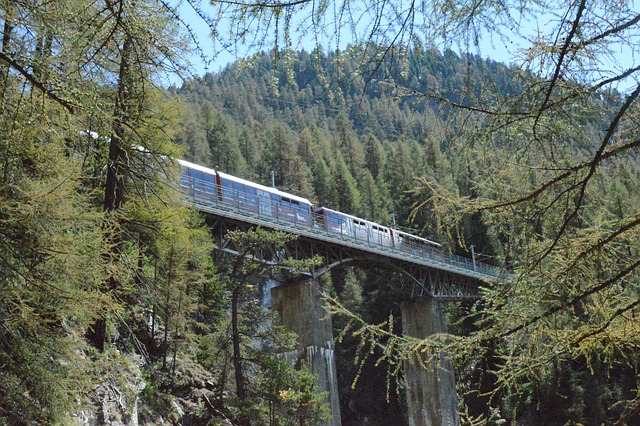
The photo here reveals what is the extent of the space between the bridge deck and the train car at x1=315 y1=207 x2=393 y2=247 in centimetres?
41

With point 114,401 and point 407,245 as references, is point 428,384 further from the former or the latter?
point 114,401

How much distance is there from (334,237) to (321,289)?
174 inches

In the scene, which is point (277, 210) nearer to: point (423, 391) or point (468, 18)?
point (423, 391)

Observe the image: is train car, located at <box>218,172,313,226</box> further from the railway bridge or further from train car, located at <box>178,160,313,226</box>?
the railway bridge

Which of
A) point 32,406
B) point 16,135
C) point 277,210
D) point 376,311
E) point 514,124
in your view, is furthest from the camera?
point 376,311

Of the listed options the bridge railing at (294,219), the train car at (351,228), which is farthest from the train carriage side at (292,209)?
the train car at (351,228)

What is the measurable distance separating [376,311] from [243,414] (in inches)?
1035

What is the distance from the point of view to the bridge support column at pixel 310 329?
72.6ft

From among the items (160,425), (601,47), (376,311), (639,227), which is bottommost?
(160,425)

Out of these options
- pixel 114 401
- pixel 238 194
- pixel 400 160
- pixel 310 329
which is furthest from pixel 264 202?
pixel 400 160

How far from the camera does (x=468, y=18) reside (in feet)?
9.46

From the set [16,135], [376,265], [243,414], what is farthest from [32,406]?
[376,265]

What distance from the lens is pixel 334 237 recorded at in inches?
980

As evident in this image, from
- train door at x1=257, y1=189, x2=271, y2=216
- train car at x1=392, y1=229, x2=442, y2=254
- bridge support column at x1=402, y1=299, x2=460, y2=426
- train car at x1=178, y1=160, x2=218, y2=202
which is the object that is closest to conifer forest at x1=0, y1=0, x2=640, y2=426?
train car at x1=178, y1=160, x2=218, y2=202
